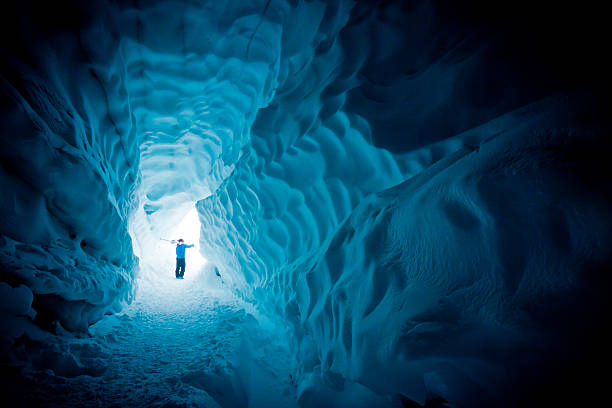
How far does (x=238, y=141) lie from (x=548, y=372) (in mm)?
4982

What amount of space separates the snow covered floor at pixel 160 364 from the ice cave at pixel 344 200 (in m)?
0.03

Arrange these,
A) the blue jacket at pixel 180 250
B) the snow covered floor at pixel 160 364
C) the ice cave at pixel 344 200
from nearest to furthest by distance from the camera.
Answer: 1. the ice cave at pixel 344 200
2. the snow covered floor at pixel 160 364
3. the blue jacket at pixel 180 250

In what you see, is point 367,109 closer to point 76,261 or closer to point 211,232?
point 76,261

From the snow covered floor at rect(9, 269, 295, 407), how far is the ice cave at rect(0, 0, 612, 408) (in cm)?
3

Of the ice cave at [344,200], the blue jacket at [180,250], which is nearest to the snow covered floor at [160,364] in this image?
the ice cave at [344,200]

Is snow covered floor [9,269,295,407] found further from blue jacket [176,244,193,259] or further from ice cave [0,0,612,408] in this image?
blue jacket [176,244,193,259]

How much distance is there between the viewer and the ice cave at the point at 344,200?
4.64 feet

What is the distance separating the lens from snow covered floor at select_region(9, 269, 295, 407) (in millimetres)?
1801

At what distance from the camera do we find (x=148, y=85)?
3627mm

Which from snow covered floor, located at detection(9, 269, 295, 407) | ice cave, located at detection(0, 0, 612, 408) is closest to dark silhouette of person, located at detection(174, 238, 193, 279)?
snow covered floor, located at detection(9, 269, 295, 407)

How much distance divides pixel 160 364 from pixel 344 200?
8.72 ft

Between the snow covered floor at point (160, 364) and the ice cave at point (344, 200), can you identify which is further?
the snow covered floor at point (160, 364)

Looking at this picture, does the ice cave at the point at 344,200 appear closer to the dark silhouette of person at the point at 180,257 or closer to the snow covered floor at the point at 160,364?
the snow covered floor at the point at 160,364

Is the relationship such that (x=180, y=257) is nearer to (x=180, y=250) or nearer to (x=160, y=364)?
(x=180, y=250)
